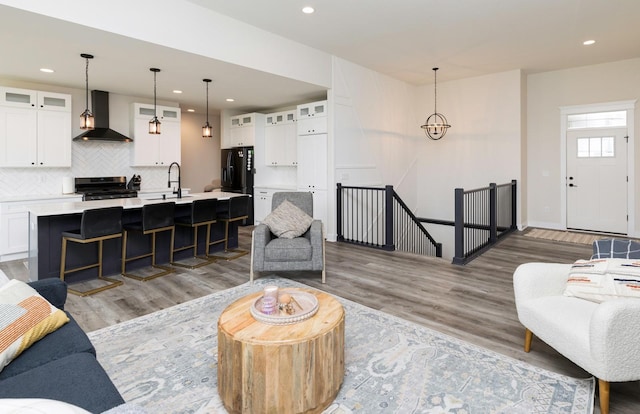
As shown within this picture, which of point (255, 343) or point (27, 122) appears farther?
point (27, 122)

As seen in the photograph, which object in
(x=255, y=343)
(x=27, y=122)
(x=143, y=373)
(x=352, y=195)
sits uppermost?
(x=27, y=122)

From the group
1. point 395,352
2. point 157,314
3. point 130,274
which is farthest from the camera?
point 130,274

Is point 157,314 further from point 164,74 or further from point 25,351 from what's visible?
point 164,74

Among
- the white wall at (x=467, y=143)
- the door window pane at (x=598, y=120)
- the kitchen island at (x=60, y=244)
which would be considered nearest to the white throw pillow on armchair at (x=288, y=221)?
the kitchen island at (x=60, y=244)

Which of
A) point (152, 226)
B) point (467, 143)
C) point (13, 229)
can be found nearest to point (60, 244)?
point (152, 226)

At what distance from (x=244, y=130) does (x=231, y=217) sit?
345cm

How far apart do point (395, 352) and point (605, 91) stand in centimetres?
714

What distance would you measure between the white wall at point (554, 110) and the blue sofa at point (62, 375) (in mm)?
8227

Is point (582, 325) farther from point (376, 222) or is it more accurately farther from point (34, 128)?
point (34, 128)

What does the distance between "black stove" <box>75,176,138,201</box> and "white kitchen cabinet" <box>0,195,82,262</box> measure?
0.88m

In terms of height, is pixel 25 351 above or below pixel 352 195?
below

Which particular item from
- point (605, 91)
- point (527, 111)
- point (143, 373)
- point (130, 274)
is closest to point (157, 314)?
point (143, 373)

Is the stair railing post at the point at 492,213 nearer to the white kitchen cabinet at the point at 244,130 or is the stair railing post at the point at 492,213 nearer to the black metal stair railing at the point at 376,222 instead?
the black metal stair railing at the point at 376,222

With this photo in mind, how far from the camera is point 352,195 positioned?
6.72 meters
